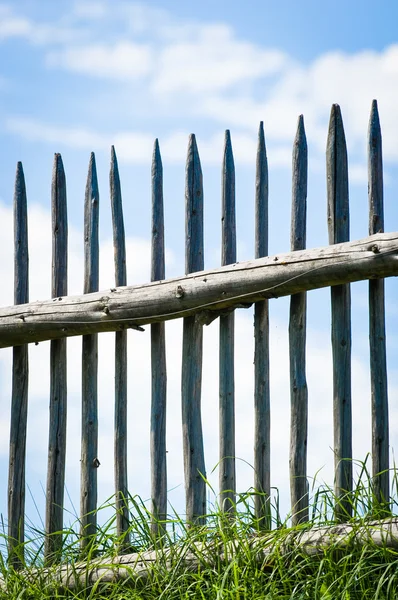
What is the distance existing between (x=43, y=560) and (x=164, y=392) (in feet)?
4.11

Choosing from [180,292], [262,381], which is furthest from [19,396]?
[262,381]

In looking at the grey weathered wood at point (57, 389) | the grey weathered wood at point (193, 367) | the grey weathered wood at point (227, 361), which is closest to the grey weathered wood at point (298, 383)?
the grey weathered wood at point (227, 361)

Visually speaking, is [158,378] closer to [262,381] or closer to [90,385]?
[90,385]

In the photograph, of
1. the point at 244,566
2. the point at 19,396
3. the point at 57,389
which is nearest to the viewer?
the point at 244,566

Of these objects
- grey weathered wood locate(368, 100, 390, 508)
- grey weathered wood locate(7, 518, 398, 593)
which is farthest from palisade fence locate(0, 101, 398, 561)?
grey weathered wood locate(7, 518, 398, 593)

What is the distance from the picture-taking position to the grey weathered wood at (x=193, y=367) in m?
4.50

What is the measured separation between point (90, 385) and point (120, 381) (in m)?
0.23

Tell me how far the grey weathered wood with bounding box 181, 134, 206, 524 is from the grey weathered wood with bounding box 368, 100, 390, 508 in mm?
964

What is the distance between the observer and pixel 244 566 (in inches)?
160

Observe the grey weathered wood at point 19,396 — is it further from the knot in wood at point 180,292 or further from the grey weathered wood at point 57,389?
the knot in wood at point 180,292

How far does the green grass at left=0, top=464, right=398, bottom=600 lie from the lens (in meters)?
3.83

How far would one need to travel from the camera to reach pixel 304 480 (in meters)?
4.38

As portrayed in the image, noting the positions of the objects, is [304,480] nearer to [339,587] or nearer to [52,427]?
[339,587]

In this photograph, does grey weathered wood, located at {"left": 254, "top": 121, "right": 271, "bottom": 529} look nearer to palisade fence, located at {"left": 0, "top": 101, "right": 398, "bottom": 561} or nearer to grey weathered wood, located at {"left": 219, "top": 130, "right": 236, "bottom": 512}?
palisade fence, located at {"left": 0, "top": 101, "right": 398, "bottom": 561}
